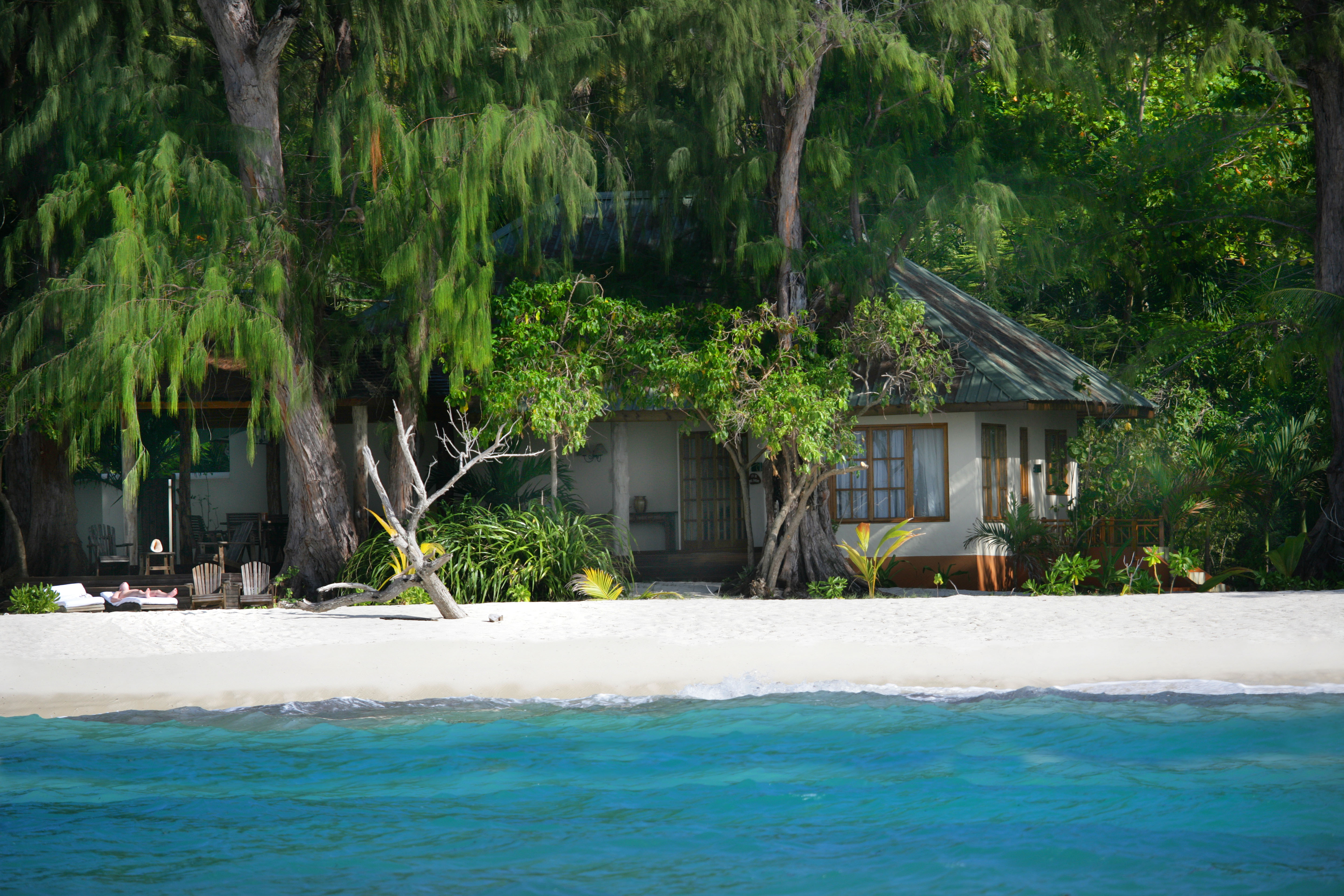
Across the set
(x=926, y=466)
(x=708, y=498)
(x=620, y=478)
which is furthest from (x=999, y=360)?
(x=620, y=478)

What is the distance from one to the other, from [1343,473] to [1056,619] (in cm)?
511

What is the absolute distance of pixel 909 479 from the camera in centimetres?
1689

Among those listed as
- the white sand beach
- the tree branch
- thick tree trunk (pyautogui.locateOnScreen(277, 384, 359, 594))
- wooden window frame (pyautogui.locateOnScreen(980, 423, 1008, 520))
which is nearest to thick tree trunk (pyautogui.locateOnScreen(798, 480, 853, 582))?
wooden window frame (pyautogui.locateOnScreen(980, 423, 1008, 520))

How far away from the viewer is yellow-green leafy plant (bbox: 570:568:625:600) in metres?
14.6

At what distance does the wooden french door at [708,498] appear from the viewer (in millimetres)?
18188

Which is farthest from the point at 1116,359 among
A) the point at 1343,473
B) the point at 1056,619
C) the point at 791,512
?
the point at 1056,619

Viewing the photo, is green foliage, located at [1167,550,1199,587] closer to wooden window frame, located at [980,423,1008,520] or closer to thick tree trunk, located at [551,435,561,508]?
wooden window frame, located at [980,423,1008,520]

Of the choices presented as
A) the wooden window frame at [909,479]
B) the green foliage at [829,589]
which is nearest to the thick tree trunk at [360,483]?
the green foliage at [829,589]

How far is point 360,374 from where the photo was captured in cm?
1680

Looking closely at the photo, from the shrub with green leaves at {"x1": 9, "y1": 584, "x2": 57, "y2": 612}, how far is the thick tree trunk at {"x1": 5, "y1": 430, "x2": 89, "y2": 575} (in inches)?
116

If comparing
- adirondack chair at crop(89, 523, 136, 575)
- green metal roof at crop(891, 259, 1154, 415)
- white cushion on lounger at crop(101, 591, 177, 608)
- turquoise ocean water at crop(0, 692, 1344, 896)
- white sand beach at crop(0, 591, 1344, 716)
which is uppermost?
green metal roof at crop(891, 259, 1154, 415)

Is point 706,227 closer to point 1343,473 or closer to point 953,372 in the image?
point 953,372

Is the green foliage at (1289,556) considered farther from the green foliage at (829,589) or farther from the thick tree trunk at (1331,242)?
the green foliage at (829,589)

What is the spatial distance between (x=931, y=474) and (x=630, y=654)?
7.25 m
